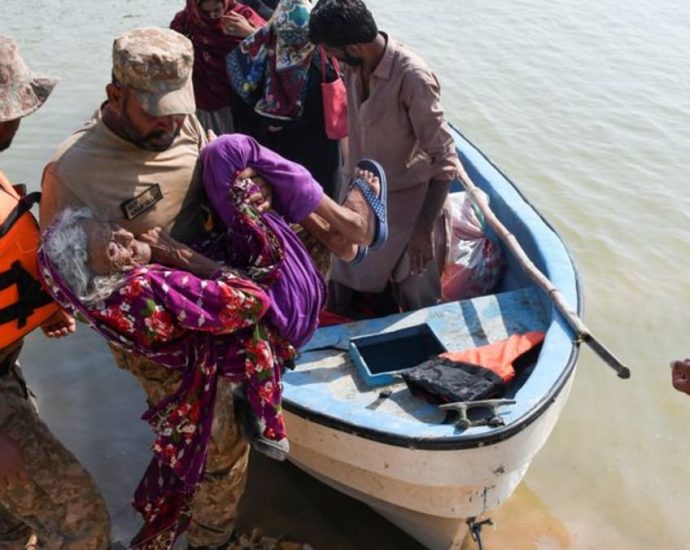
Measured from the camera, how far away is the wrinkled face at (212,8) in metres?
4.04

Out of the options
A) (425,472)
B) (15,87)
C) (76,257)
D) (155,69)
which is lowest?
(425,472)

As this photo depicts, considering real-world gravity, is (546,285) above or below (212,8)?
below

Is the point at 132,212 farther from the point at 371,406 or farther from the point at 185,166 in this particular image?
the point at 371,406

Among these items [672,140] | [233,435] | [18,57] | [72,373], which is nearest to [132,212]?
[18,57]

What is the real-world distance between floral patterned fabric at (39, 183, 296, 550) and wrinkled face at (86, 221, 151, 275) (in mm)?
42

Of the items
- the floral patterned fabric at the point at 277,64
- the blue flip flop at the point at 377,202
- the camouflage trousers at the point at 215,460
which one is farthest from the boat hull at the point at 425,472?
the floral patterned fabric at the point at 277,64

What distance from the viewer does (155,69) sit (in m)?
2.06

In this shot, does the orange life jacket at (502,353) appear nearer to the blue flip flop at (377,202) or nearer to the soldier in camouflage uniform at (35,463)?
the blue flip flop at (377,202)

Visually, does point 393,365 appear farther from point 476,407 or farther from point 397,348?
point 476,407

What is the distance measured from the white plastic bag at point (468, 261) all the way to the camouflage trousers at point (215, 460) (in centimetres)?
172

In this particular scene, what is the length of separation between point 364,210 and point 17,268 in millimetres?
1053

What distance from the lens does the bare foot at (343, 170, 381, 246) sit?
98.1 inches

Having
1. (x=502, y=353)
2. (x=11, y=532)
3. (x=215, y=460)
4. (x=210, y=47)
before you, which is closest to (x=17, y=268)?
(x=215, y=460)

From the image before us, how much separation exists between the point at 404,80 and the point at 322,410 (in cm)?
139
